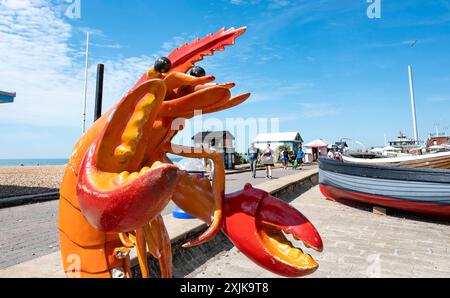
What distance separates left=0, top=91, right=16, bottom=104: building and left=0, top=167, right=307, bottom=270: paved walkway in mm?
4507

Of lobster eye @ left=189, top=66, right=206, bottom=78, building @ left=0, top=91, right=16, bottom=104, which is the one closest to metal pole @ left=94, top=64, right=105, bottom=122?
lobster eye @ left=189, top=66, right=206, bottom=78

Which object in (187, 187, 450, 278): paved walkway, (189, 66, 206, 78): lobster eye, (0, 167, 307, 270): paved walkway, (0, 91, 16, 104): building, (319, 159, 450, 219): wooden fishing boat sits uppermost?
(0, 91, 16, 104): building

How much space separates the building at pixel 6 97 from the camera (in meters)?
9.40

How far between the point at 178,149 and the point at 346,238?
178 inches

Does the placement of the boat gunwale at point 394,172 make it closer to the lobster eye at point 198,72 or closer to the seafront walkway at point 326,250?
the seafront walkway at point 326,250

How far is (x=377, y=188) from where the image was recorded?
22.8ft

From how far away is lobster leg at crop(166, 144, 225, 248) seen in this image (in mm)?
1126

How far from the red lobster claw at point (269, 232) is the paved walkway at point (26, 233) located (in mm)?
3346

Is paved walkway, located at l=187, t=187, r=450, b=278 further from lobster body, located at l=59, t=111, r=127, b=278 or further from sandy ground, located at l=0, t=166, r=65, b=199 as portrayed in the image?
sandy ground, located at l=0, t=166, r=65, b=199

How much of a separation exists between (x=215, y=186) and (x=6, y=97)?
10933 millimetres

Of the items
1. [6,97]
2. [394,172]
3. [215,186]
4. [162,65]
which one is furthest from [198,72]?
[6,97]

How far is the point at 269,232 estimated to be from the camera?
45.1 inches

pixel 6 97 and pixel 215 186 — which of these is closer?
pixel 215 186

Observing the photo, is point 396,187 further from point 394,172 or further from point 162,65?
point 162,65
